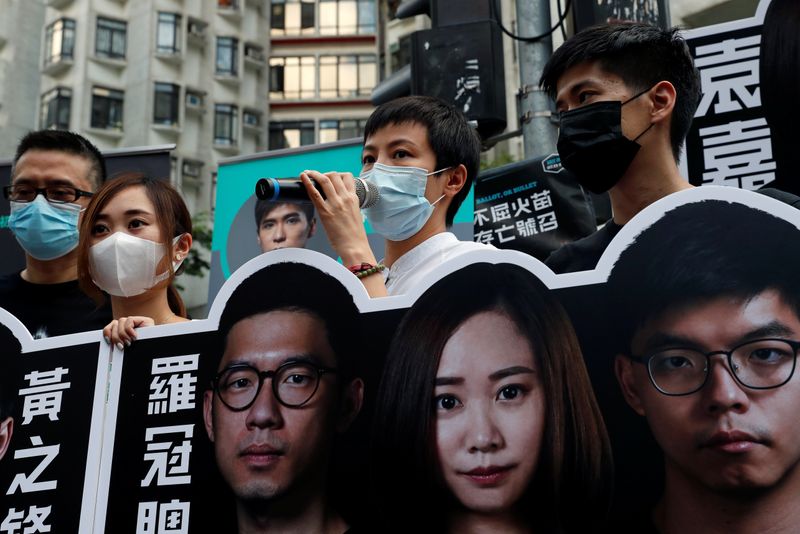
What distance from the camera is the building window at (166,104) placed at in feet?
69.6

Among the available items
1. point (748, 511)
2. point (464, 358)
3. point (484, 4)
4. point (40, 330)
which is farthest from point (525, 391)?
point (484, 4)

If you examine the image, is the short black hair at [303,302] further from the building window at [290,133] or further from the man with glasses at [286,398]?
the building window at [290,133]

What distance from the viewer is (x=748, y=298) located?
5.21ft

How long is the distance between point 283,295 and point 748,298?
953mm

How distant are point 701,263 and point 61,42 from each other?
21.9 metres

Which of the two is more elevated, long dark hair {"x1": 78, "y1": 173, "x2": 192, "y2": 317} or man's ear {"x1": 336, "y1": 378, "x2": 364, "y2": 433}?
long dark hair {"x1": 78, "y1": 173, "x2": 192, "y2": 317}

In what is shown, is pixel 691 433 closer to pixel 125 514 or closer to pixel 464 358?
pixel 464 358

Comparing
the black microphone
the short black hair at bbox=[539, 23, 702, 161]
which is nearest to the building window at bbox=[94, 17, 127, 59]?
the black microphone

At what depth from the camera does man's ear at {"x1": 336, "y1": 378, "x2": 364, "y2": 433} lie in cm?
183

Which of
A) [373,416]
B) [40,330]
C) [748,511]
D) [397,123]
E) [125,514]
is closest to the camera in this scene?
[748,511]

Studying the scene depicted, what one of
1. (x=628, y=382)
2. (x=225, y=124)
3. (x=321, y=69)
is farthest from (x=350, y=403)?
(x=321, y=69)

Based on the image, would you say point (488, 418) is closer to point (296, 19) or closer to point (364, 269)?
point (364, 269)

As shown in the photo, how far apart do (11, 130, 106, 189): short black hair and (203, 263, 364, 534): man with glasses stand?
1.46 meters

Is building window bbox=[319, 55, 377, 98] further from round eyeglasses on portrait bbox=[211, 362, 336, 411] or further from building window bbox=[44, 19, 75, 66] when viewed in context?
round eyeglasses on portrait bbox=[211, 362, 336, 411]
